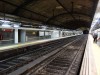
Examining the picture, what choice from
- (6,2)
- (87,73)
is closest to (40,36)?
(6,2)

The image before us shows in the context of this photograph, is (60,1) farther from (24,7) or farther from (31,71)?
(31,71)

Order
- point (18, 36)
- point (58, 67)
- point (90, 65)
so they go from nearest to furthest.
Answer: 1. point (90, 65)
2. point (58, 67)
3. point (18, 36)

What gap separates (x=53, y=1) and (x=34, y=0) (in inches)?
89.8

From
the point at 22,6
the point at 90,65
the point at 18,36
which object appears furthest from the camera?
the point at 18,36

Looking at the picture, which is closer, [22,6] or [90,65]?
[90,65]

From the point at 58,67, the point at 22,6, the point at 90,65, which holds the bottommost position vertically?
the point at 58,67

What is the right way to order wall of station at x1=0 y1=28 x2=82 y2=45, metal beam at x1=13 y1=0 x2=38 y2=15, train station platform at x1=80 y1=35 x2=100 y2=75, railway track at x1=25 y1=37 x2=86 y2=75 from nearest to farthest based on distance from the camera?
train station platform at x1=80 y1=35 x2=100 y2=75 < railway track at x1=25 y1=37 x2=86 y2=75 < metal beam at x1=13 y1=0 x2=38 y2=15 < wall of station at x1=0 y1=28 x2=82 y2=45

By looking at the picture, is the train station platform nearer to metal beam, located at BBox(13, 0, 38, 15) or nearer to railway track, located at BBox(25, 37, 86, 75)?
railway track, located at BBox(25, 37, 86, 75)

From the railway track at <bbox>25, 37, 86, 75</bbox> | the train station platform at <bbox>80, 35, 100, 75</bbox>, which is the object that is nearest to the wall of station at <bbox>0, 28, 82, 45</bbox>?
the railway track at <bbox>25, 37, 86, 75</bbox>

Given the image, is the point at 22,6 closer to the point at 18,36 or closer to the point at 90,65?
the point at 18,36

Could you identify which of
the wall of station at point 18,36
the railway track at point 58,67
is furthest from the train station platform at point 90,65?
the wall of station at point 18,36

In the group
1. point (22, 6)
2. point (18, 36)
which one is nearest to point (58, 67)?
point (22, 6)

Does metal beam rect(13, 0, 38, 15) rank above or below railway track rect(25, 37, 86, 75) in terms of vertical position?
above

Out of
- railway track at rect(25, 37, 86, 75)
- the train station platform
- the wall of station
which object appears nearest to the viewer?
the train station platform
